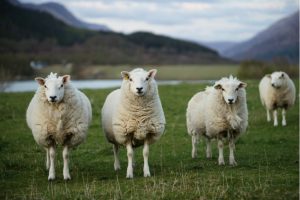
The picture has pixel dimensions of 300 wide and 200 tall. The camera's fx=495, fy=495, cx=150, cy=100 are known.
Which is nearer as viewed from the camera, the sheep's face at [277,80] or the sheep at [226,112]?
the sheep at [226,112]

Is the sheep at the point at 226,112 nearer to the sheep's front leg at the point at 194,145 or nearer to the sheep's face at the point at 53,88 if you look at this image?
the sheep's front leg at the point at 194,145

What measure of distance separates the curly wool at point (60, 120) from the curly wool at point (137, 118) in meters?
0.81

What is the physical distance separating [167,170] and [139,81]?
2187 mm

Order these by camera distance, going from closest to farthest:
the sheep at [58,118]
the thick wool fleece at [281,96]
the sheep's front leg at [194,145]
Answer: the sheep at [58,118] < the sheep's front leg at [194,145] < the thick wool fleece at [281,96]

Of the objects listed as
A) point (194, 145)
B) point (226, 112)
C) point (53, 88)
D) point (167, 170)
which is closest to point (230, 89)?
point (226, 112)

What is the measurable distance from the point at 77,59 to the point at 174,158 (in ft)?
449

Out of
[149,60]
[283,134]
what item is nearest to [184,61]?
[149,60]

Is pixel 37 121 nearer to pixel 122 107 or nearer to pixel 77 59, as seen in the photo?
pixel 122 107

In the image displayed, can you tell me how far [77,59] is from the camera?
14788 centimetres

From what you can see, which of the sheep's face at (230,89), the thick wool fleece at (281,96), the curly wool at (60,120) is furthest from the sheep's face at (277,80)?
the curly wool at (60,120)

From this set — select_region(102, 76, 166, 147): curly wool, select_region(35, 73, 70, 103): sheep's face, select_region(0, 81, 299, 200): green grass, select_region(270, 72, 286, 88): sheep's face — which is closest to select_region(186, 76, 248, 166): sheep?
select_region(0, 81, 299, 200): green grass

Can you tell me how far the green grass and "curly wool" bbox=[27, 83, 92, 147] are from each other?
34.1 inches

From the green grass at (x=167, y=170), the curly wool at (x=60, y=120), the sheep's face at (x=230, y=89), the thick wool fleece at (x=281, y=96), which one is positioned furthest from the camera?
the thick wool fleece at (x=281, y=96)

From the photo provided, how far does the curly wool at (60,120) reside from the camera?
35.8 ft
